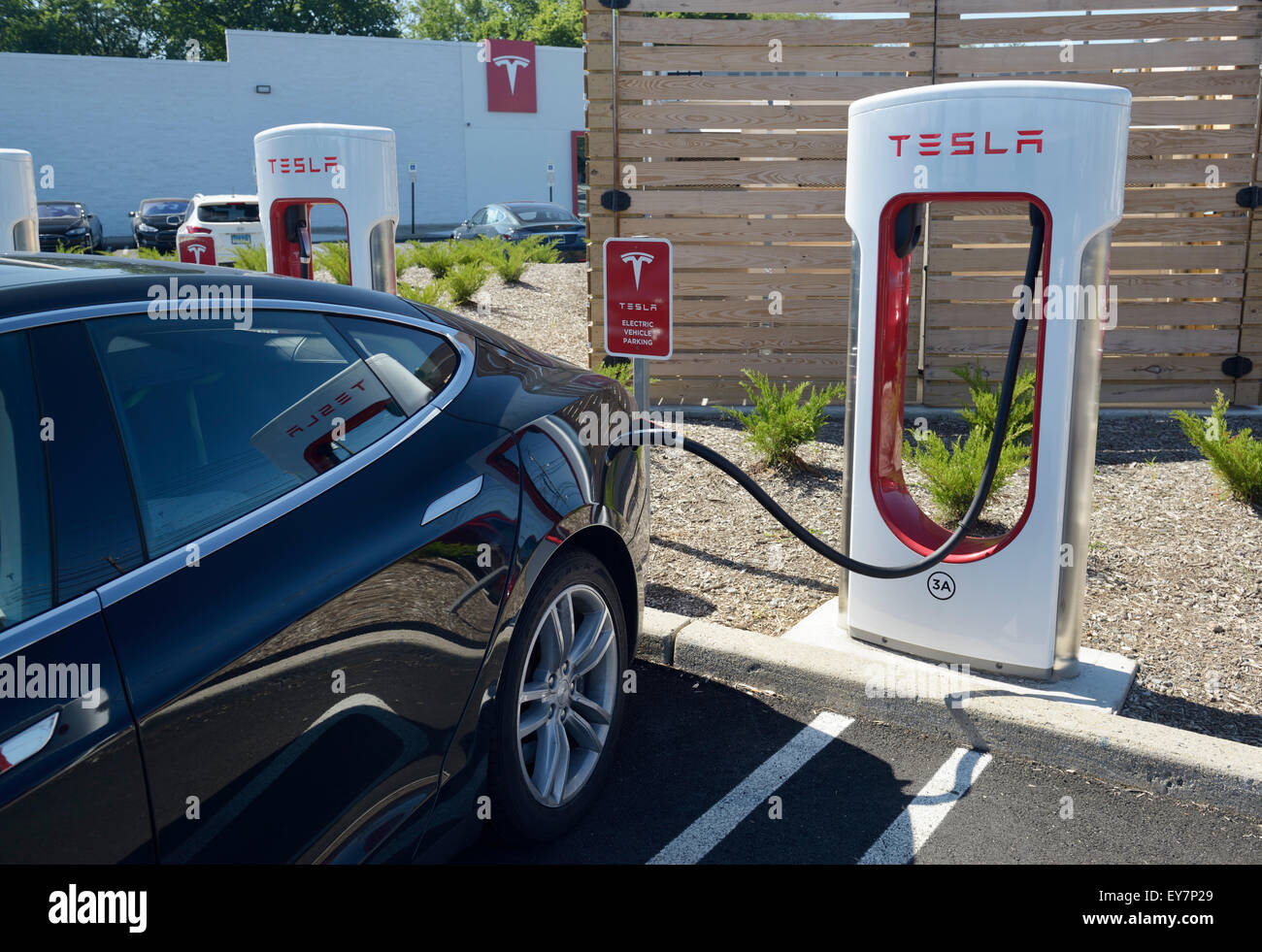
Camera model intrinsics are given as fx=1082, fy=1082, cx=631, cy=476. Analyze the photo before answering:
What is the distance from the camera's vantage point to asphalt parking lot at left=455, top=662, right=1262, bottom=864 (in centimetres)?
314

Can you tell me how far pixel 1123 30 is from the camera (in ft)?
26.0

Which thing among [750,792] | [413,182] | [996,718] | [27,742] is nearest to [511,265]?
[996,718]

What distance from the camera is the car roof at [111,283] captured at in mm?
2027

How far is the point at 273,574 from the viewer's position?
2.17 meters

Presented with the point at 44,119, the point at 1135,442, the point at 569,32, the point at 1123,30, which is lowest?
the point at 1135,442

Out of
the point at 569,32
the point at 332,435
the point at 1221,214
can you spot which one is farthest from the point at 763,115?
the point at 569,32

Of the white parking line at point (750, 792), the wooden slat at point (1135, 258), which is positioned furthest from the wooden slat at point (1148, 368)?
the white parking line at point (750, 792)

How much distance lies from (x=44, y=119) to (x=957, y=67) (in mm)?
34703

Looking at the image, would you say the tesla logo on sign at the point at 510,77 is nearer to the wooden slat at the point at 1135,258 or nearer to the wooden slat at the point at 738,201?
the wooden slat at the point at 738,201

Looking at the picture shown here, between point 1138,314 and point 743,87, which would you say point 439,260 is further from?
point 1138,314

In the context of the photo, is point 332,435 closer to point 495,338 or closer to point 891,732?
point 495,338

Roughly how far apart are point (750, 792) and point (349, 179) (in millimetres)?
4962

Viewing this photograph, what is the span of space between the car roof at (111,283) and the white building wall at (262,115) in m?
35.9

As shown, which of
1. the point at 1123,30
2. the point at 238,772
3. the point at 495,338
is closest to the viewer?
the point at 238,772
